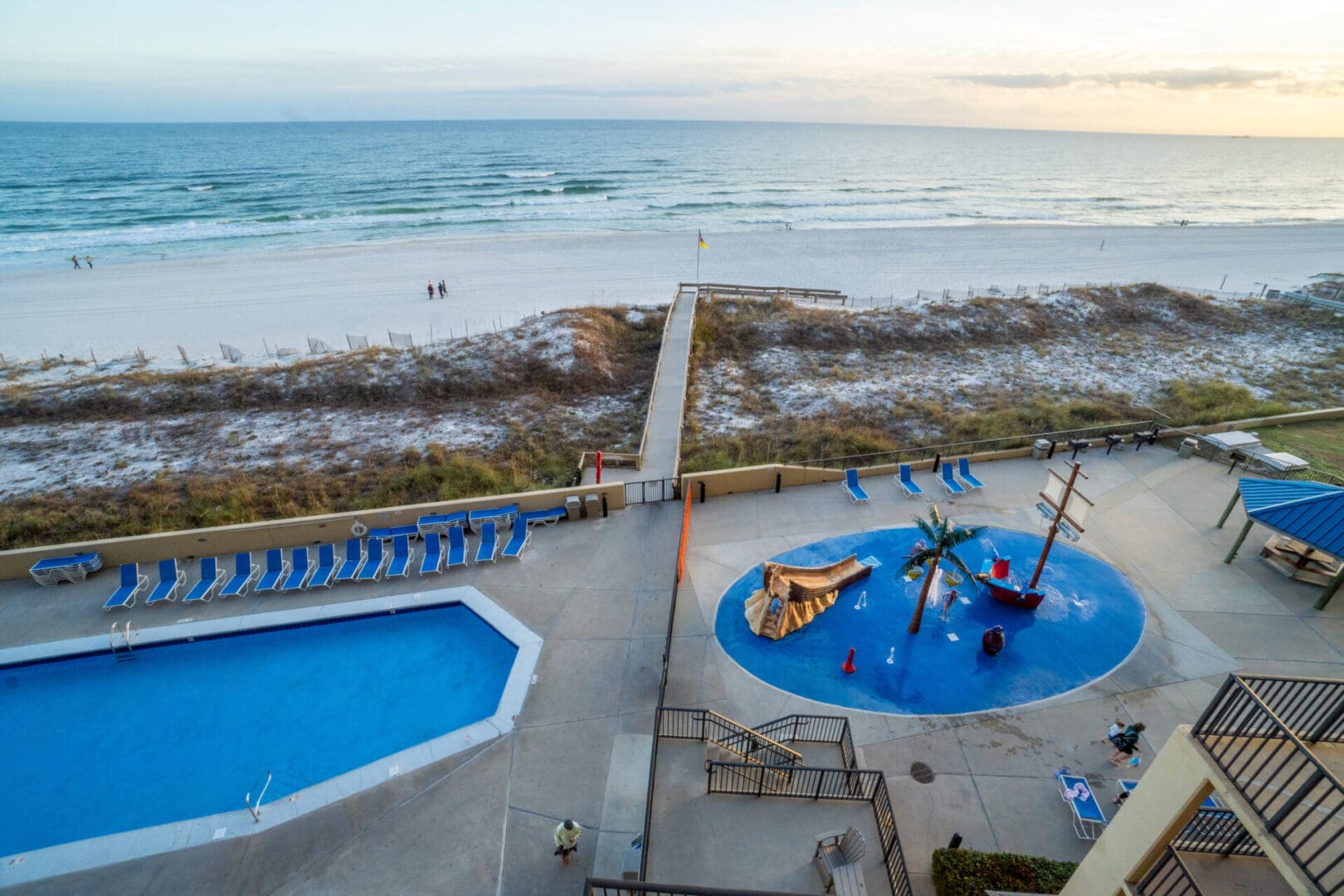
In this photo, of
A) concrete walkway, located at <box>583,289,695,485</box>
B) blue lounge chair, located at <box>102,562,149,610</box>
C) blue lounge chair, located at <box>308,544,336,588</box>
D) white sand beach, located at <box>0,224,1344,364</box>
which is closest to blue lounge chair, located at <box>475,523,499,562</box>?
blue lounge chair, located at <box>308,544,336,588</box>

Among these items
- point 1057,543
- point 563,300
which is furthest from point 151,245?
point 1057,543

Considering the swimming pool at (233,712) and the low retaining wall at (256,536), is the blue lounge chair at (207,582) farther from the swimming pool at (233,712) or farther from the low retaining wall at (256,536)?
the swimming pool at (233,712)

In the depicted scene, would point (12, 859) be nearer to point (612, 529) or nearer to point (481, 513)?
point (481, 513)

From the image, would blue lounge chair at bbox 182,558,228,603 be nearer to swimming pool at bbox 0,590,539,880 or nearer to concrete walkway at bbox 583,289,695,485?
swimming pool at bbox 0,590,539,880

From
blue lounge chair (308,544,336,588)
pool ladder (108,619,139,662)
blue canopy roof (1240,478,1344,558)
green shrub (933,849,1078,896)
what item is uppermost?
blue canopy roof (1240,478,1344,558)

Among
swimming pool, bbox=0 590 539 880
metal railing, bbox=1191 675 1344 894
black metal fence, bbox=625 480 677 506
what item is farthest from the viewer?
black metal fence, bbox=625 480 677 506

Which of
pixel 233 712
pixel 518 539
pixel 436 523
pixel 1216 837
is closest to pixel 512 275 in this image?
pixel 436 523
